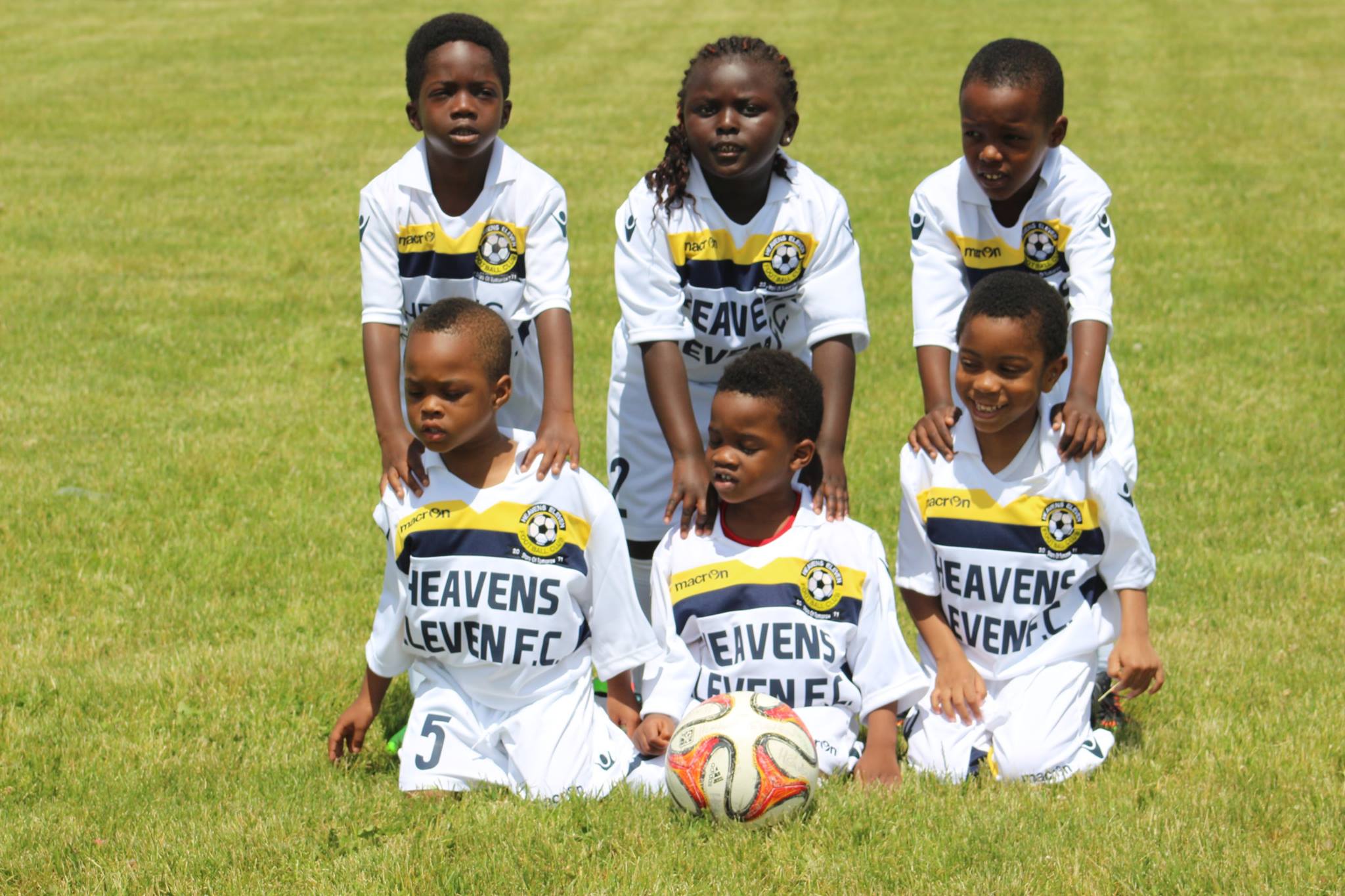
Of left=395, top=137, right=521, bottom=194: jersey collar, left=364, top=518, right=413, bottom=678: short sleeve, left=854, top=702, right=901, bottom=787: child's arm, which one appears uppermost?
left=395, top=137, right=521, bottom=194: jersey collar

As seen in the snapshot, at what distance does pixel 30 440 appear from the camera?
8.01 metres

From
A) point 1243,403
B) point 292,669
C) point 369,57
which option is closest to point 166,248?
point 292,669

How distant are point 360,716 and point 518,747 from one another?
0.56 metres

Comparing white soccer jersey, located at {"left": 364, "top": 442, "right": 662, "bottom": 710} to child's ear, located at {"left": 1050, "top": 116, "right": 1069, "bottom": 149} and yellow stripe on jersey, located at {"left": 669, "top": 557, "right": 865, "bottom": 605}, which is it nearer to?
yellow stripe on jersey, located at {"left": 669, "top": 557, "right": 865, "bottom": 605}

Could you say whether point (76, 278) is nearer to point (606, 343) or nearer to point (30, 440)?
point (30, 440)

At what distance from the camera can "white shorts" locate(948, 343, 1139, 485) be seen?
487cm

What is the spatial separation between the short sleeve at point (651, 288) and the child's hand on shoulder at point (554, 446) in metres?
0.40

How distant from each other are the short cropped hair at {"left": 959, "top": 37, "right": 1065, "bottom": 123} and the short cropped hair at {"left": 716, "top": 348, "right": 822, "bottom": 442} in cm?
107

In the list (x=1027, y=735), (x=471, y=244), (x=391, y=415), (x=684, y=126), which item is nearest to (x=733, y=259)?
(x=684, y=126)

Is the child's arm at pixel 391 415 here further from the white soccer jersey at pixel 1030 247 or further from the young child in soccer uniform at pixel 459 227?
the white soccer jersey at pixel 1030 247

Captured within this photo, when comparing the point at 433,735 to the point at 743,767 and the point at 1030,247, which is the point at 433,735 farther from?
the point at 1030,247

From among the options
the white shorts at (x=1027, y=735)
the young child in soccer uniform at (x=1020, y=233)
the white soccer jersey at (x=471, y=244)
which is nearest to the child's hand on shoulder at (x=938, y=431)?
the young child in soccer uniform at (x=1020, y=233)

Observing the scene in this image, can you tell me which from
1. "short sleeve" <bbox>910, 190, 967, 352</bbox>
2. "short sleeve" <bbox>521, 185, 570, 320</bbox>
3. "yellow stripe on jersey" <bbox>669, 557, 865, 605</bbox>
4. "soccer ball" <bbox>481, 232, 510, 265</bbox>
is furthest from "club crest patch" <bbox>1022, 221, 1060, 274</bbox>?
"soccer ball" <bbox>481, 232, 510, 265</bbox>

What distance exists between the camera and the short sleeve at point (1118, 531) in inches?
184
